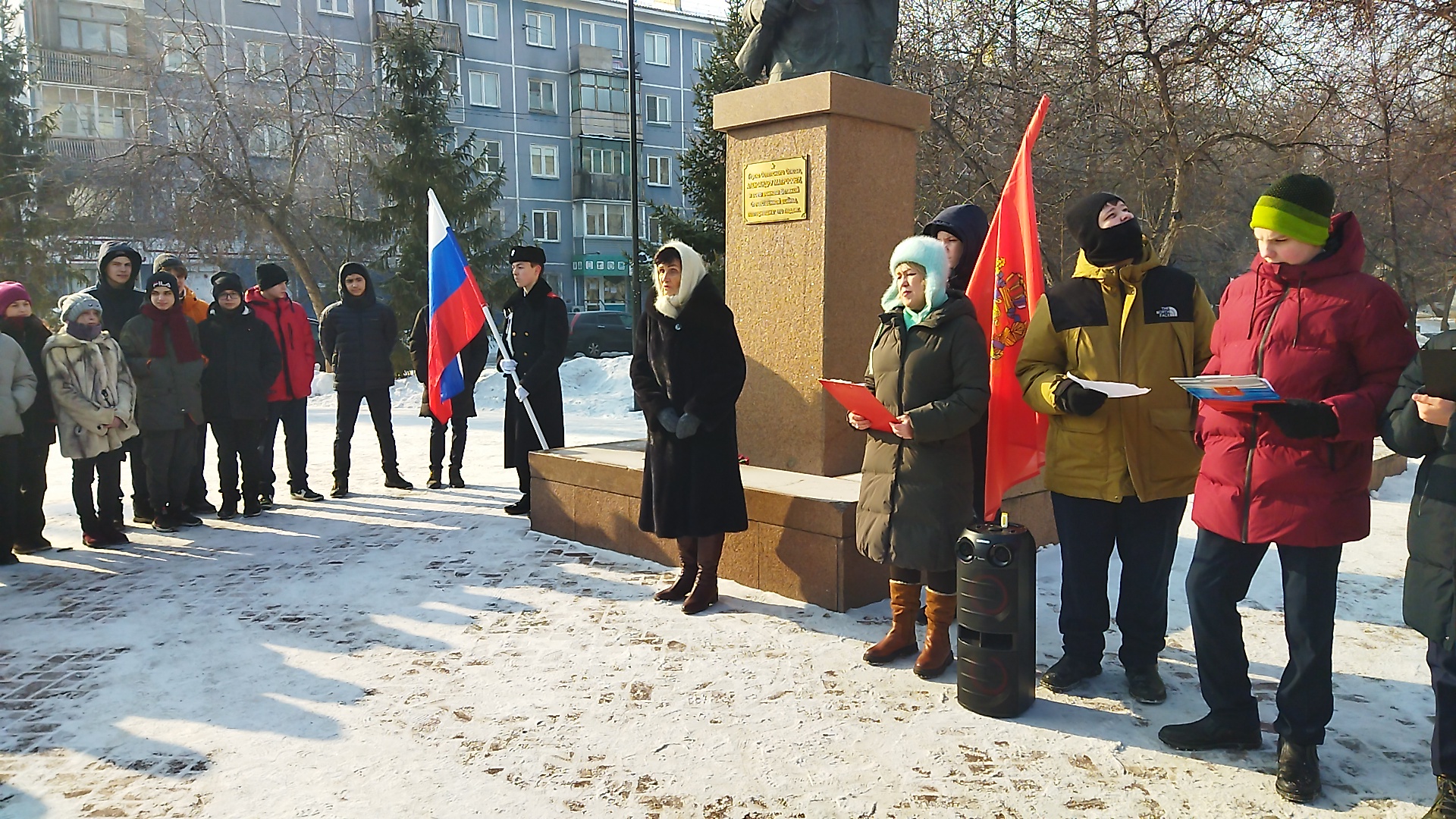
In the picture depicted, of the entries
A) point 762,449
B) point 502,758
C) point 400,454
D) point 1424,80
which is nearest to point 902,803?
point 502,758

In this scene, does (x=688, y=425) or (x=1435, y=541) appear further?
(x=688, y=425)

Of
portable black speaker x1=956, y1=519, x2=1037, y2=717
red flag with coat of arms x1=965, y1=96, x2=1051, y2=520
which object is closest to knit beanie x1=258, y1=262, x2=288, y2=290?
red flag with coat of arms x1=965, y1=96, x2=1051, y2=520

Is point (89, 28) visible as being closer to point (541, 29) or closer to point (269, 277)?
point (541, 29)

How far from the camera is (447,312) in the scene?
7.50 metres

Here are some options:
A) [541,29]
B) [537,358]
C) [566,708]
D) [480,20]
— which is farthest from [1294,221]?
[541,29]

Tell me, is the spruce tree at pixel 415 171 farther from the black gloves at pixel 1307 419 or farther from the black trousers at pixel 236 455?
the black gloves at pixel 1307 419

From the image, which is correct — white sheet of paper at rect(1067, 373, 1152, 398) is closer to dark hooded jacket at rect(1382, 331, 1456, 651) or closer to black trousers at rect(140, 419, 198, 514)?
dark hooded jacket at rect(1382, 331, 1456, 651)

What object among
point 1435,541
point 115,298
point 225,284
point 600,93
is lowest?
point 1435,541

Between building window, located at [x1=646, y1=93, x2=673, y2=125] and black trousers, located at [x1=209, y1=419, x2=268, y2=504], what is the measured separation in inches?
1499

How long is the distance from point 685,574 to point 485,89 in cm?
3947

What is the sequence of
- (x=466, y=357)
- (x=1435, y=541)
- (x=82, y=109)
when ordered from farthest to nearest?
1. (x=82, y=109)
2. (x=466, y=357)
3. (x=1435, y=541)

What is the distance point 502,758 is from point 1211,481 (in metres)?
2.56

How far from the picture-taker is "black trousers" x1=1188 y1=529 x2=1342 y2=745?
3.06 metres

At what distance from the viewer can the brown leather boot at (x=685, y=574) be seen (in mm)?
5152
